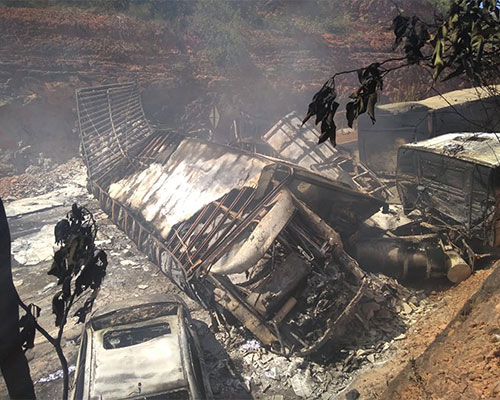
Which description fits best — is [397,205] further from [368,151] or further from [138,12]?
[138,12]

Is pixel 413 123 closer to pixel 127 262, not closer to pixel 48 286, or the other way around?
pixel 127 262

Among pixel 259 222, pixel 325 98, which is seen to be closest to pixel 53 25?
pixel 259 222

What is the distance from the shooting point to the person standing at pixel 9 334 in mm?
2258

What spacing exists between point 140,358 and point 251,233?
8.01 ft

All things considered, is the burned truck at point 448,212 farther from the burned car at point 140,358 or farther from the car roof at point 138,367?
the car roof at point 138,367

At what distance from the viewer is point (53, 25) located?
55.4 ft

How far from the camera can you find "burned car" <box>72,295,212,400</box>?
392cm

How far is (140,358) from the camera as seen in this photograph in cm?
429

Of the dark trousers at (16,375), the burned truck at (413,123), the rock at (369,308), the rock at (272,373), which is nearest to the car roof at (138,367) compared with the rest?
the dark trousers at (16,375)

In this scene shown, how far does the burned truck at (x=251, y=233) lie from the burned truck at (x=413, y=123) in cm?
416

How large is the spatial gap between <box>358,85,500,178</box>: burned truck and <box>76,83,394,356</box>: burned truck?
4.16 m

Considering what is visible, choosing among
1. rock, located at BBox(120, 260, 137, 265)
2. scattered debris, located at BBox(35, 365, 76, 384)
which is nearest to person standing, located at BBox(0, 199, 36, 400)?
scattered debris, located at BBox(35, 365, 76, 384)

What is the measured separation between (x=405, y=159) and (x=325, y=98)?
248 inches

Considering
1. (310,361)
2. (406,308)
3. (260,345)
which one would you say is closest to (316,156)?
(406,308)
